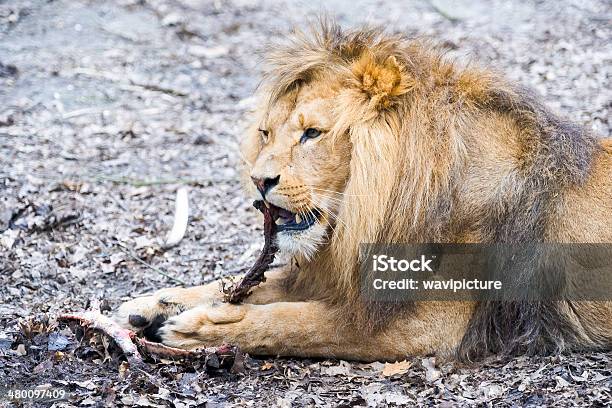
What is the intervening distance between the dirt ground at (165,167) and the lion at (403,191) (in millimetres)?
156

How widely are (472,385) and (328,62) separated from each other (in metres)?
1.72

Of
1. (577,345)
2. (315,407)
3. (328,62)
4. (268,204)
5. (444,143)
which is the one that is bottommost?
(315,407)

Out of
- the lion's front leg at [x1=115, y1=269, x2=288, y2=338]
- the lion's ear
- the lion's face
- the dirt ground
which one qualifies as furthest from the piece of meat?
the lion's ear

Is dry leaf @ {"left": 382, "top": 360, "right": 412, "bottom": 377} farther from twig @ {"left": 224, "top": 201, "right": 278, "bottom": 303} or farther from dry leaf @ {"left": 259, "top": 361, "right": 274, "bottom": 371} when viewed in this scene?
twig @ {"left": 224, "top": 201, "right": 278, "bottom": 303}

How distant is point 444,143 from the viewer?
4.48 m

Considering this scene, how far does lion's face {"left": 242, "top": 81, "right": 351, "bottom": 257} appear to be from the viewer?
4410 mm

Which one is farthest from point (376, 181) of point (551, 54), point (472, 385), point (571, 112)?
point (551, 54)

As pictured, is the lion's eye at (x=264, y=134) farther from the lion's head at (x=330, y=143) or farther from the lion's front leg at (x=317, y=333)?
the lion's front leg at (x=317, y=333)

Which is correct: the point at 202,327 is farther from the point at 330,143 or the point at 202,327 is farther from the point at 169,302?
the point at 330,143

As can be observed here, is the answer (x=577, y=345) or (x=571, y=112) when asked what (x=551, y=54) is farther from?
(x=577, y=345)

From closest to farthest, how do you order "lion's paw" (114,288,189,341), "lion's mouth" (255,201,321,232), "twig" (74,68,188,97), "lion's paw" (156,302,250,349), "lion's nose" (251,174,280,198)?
1. "lion's nose" (251,174,280,198)
2. "lion's mouth" (255,201,321,232)
3. "lion's paw" (156,302,250,349)
4. "lion's paw" (114,288,189,341)
5. "twig" (74,68,188,97)

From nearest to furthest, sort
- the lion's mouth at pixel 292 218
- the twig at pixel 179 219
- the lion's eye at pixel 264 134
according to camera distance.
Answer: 1. the lion's mouth at pixel 292 218
2. the lion's eye at pixel 264 134
3. the twig at pixel 179 219

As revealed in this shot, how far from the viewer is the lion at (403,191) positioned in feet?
14.6

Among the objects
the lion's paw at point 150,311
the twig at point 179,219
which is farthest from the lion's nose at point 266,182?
the twig at point 179,219
